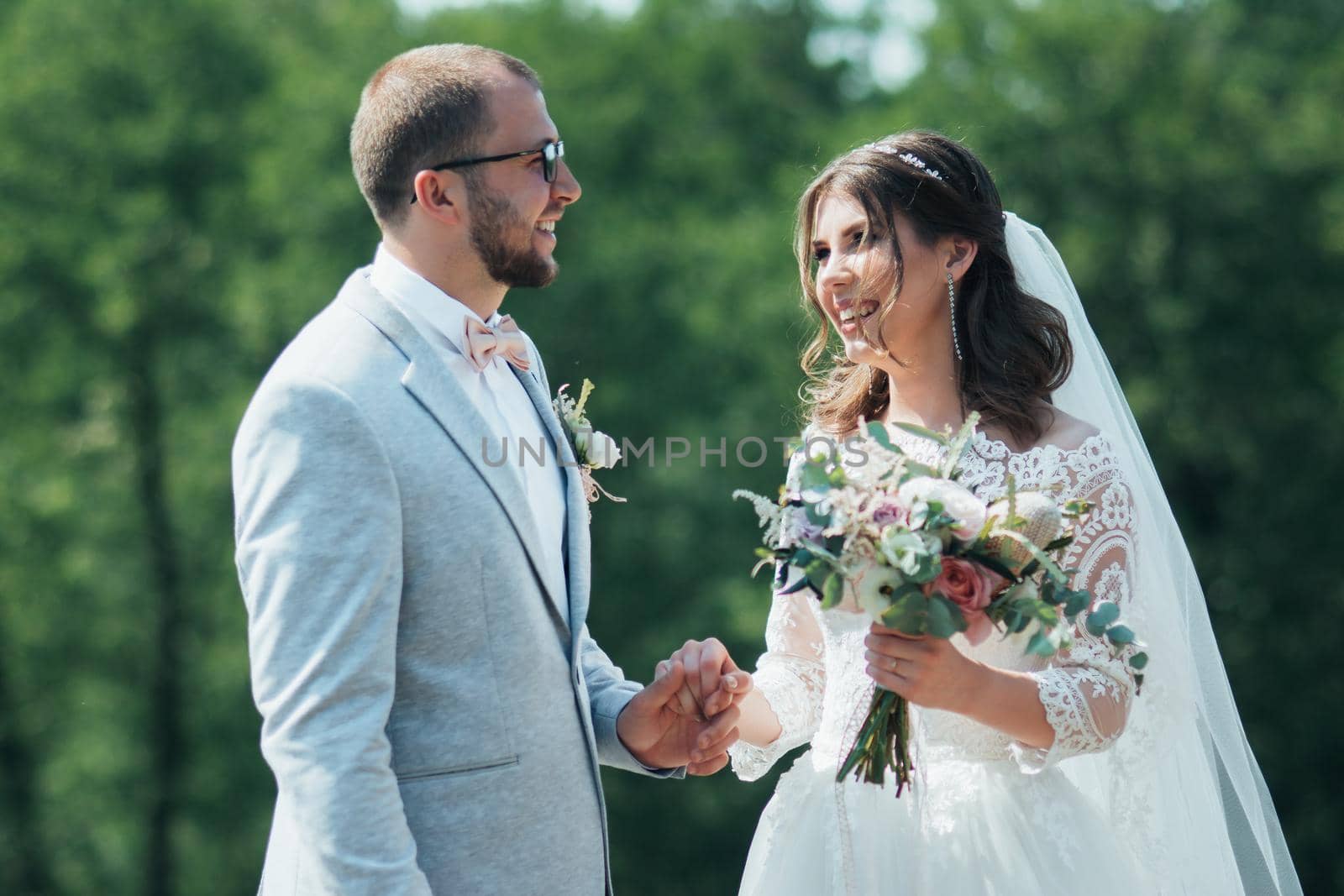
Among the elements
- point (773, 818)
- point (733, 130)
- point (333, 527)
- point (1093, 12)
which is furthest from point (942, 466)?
point (733, 130)

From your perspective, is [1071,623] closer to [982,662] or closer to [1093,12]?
[982,662]

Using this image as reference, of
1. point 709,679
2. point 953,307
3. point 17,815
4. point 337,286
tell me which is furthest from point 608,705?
point 17,815

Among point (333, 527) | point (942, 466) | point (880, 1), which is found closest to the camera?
point (333, 527)

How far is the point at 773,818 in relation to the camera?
384cm

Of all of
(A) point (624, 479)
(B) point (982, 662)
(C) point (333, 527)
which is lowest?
(A) point (624, 479)

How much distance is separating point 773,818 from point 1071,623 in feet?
3.02

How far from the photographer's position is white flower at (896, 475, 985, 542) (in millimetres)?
3188

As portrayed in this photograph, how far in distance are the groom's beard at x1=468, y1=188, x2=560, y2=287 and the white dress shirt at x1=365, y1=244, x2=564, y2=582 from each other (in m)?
0.12

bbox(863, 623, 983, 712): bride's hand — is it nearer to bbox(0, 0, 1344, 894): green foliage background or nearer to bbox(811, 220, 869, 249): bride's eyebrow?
bbox(811, 220, 869, 249): bride's eyebrow

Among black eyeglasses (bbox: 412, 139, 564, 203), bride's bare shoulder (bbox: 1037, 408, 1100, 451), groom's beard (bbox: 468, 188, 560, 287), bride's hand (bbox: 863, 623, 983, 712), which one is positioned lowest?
bride's hand (bbox: 863, 623, 983, 712)

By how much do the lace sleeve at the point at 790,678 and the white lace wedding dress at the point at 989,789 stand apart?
173 mm

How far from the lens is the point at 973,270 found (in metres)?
4.06

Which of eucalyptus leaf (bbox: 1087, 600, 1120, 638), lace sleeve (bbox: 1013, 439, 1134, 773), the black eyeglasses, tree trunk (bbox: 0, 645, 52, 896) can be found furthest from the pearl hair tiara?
tree trunk (bbox: 0, 645, 52, 896)

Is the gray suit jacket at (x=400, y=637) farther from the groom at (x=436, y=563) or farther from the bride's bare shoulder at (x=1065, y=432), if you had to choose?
the bride's bare shoulder at (x=1065, y=432)
